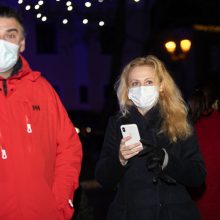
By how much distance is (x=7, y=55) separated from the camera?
336 cm

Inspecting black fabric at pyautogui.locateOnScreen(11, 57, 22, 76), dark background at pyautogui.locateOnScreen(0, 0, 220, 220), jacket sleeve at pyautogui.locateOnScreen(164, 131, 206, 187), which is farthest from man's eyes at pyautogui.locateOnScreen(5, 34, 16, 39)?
dark background at pyautogui.locateOnScreen(0, 0, 220, 220)

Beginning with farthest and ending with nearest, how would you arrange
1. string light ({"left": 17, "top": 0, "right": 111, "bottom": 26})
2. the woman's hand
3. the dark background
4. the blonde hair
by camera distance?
the dark background, string light ({"left": 17, "top": 0, "right": 111, "bottom": 26}), the blonde hair, the woman's hand

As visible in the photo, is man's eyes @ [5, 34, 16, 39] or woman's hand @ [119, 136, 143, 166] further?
woman's hand @ [119, 136, 143, 166]

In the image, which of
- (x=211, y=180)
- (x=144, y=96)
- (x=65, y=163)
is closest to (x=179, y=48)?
(x=211, y=180)

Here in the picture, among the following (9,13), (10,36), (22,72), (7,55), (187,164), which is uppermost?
(9,13)

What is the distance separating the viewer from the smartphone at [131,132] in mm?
3656

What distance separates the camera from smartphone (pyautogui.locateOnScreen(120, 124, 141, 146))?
3.66m

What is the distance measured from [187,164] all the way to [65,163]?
87 cm

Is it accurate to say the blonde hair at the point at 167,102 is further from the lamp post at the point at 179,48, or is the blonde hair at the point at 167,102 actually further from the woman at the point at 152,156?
the lamp post at the point at 179,48

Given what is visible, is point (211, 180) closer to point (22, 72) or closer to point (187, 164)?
point (187, 164)

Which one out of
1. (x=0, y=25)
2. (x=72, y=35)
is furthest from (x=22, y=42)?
(x=72, y=35)

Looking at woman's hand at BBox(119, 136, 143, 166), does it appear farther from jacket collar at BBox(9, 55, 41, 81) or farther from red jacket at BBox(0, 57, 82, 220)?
jacket collar at BBox(9, 55, 41, 81)

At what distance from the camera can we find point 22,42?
3545 millimetres

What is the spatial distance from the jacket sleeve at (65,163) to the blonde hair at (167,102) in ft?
2.17
